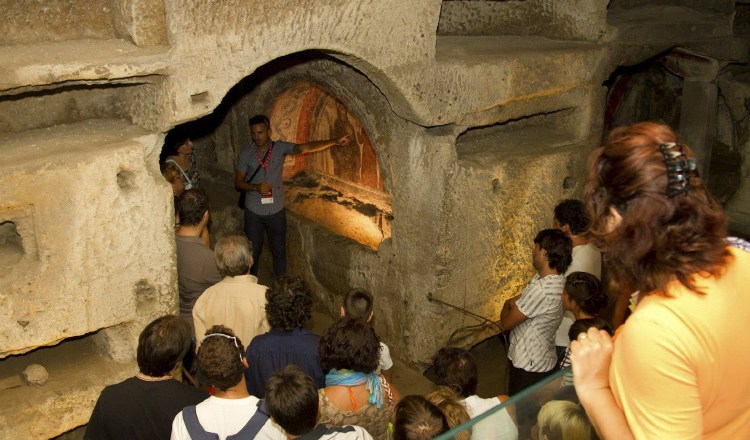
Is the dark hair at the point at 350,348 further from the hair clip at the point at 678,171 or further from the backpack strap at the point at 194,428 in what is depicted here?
the hair clip at the point at 678,171

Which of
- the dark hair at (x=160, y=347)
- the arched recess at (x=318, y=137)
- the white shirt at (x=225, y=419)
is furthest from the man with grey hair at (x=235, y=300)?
the arched recess at (x=318, y=137)

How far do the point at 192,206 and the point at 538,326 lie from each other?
2225mm

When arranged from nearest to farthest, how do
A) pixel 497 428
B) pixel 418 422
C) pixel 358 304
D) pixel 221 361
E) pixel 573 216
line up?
pixel 497 428 < pixel 418 422 < pixel 221 361 < pixel 358 304 < pixel 573 216

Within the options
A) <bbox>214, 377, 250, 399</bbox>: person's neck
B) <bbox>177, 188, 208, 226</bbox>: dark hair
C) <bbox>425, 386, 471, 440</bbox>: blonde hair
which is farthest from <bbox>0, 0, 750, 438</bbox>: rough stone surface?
<bbox>425, 386, 471, 440</bbox>: blonde hair

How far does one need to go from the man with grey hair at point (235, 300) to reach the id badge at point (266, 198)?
212 cm

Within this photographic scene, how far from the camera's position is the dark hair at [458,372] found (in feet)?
11.4

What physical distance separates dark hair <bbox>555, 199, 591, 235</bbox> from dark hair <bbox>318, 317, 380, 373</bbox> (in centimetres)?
202

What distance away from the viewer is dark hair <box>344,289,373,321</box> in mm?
3951

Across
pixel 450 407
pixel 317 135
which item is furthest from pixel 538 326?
pixel 317 135

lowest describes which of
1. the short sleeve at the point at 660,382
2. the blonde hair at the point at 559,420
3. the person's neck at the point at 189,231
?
the person's neck at the point at 189,231

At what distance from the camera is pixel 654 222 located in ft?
6.04

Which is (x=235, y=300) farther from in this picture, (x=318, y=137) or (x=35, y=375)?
(x=318, y=137)

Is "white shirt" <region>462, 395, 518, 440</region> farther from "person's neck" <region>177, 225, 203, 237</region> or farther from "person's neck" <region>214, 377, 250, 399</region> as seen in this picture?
"person's neck" <region>177, 225, 203, 237</region>

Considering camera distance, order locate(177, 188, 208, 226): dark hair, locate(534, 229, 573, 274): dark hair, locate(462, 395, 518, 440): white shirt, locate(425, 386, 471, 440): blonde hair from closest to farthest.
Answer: locate(462, 395, 518, 440): white shirt → locate(425, 386, 471, 440): blonde hair → locate(534, 229, 573, 274): dark hair → locate(177, 188, 208, 226): dark hair
